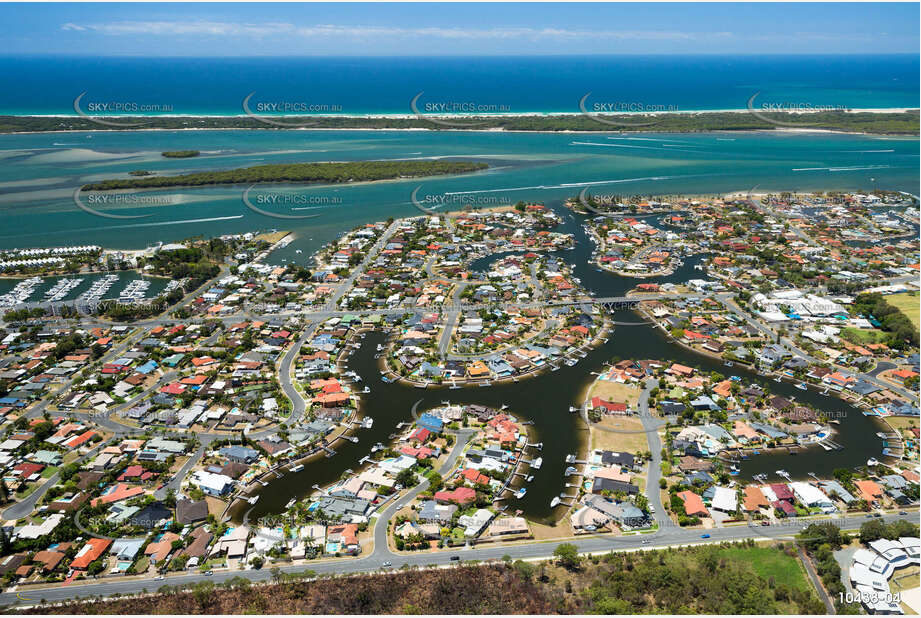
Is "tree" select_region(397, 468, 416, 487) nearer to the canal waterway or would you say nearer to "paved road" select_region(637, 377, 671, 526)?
the canal waterway

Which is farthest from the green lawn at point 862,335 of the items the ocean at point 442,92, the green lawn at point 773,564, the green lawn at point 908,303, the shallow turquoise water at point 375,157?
the ocean at point 442,92

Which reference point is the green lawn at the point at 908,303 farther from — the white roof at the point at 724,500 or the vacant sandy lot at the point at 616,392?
the white roof at the point at 724,500

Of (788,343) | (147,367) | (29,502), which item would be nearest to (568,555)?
(29,502)

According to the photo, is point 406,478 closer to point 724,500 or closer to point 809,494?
point 724,500

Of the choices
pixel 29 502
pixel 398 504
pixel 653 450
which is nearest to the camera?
pixel 398 504

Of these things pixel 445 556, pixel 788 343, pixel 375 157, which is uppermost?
pixel 375 157

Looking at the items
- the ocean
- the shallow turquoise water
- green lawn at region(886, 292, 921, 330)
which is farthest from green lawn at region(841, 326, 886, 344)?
the ocean
